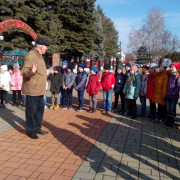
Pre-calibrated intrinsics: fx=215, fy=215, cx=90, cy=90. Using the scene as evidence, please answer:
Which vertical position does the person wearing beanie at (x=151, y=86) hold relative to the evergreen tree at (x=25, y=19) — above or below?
below

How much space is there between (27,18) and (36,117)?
44.5 feet

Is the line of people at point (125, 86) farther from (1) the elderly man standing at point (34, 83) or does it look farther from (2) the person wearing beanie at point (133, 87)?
(1) the elderly man standing at point (34, 83)

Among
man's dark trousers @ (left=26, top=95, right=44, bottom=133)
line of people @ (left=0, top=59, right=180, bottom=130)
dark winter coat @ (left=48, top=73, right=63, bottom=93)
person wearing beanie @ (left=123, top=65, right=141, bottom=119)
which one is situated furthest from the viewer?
dark winter coat @ (left=48, top=73, right=63, bottom=93)

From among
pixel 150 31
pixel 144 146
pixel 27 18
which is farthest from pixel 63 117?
pixel 150 31

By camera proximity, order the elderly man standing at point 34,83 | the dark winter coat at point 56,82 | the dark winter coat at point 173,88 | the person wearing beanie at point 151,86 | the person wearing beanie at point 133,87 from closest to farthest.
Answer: the elderly man standing at point 34,83 → the dark winter coat at point 173,88 → the person wearing beanie at point 151,86 → the person wearing beanie at point 133,87 → the dark winter coat at point 56,82

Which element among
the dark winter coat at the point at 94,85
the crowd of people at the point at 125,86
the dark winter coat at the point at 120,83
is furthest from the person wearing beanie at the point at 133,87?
the dark winter coat at the point at 94,85

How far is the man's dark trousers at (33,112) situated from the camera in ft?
15.8

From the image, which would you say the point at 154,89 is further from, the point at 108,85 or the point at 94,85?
the point at 94,85

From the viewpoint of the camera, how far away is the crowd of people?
20.1 feet

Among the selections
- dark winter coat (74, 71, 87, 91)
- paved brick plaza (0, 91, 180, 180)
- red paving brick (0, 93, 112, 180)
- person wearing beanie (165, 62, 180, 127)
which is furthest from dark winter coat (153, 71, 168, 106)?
dark winter coat (74, 71, 87, 91)

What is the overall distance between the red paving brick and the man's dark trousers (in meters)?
0.27

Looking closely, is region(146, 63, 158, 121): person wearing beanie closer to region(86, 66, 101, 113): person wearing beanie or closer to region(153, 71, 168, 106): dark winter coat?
region(153, 71, 168, 106): dark winter coat

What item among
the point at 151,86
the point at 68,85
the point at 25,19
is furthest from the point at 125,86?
the point at 25,19

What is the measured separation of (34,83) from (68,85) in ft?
11.0
